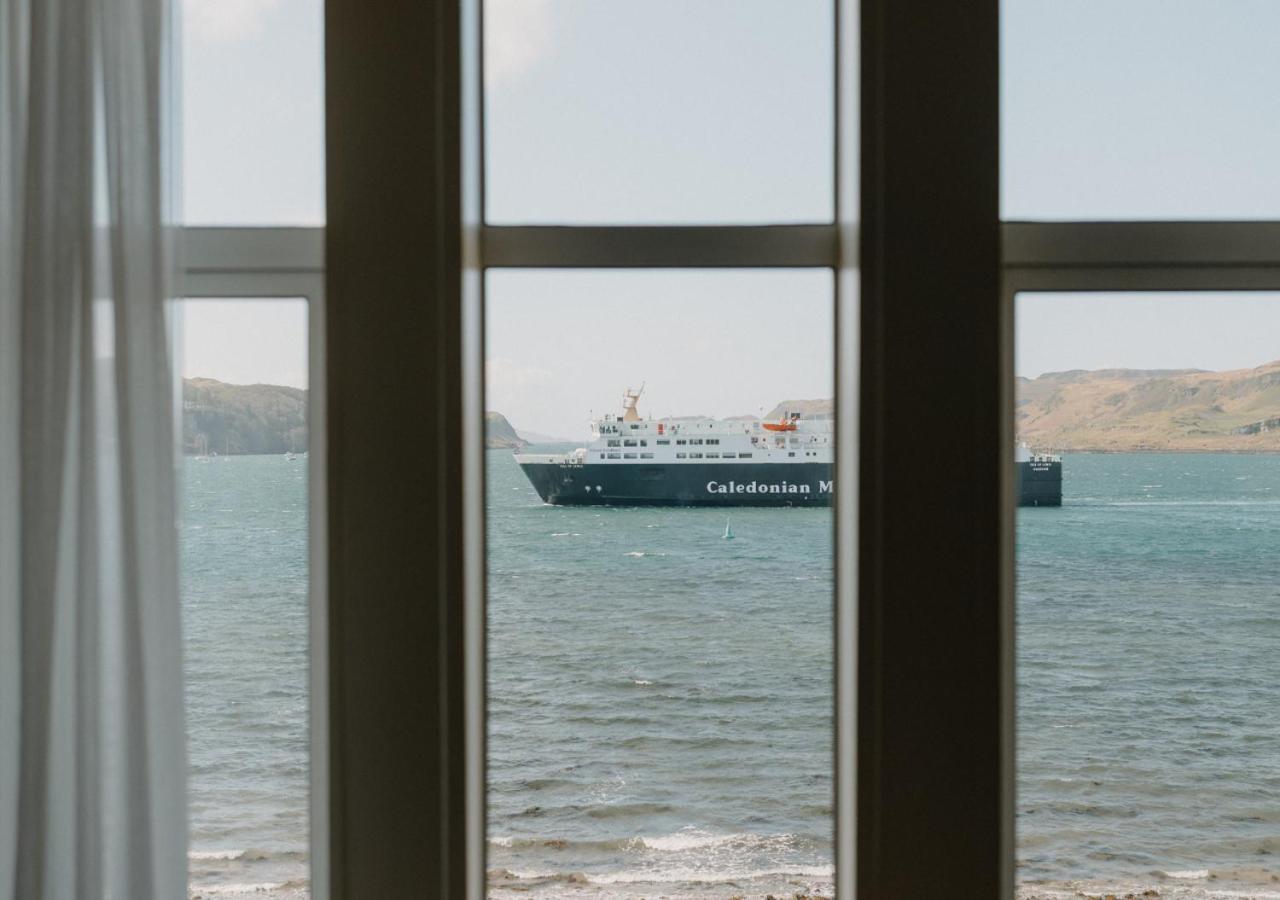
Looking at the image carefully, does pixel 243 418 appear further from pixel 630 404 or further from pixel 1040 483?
pixel 1040 483

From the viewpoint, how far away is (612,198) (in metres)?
1.53

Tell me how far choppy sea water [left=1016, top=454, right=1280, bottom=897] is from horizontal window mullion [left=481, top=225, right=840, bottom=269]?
0.64 m

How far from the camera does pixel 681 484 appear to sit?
1576mm

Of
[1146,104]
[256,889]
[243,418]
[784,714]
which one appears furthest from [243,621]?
[1146,104]

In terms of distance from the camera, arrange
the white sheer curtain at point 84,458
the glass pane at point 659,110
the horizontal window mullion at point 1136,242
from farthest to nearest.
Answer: the glass pane at point 659,110 < the horizontal window mullion at point 1136,242 < the white sheer curtain at point 84,458

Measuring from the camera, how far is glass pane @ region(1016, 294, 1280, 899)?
1.49m

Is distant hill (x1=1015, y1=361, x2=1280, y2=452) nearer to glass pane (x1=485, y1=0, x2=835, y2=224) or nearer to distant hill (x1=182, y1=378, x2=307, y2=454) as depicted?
glass pane (x1=485, y1=0, x2=835, y2=224)

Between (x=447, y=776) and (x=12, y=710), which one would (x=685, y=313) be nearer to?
(x=447, y=776)

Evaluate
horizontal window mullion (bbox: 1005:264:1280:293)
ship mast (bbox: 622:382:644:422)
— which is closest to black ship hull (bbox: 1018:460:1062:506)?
horizontal window mullion (bbox: 1005:264:1280:293)

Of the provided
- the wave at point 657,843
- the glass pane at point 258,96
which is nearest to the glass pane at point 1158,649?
the wave at point 657,843

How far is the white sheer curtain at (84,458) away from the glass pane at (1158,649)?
1.42m

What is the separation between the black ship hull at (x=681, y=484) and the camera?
1539 millimetres

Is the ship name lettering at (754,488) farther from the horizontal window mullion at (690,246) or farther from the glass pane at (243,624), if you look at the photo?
the glass pane at (243,624)

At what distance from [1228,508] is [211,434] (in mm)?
1822
